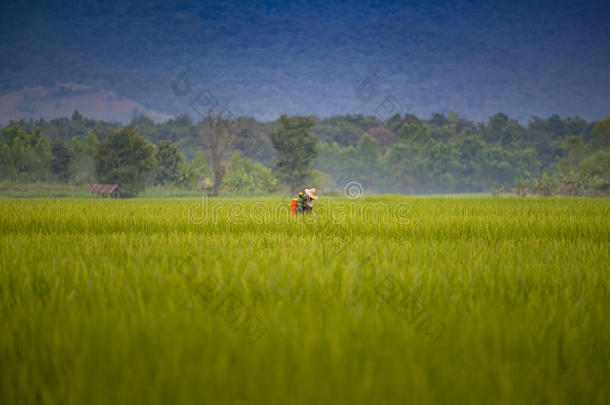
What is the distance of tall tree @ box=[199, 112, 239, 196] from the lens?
29.5 m

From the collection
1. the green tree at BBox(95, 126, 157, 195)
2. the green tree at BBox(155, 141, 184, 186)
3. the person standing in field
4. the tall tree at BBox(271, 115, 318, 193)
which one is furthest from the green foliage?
the person standing in field

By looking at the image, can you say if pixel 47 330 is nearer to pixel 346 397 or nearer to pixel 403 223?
pixel 346 397

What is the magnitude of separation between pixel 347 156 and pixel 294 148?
1009 inches

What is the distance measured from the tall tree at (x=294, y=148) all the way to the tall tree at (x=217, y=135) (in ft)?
20.7

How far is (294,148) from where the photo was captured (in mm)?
36750

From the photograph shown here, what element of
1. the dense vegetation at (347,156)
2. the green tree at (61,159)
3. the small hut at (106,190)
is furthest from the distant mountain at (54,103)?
the small hut at (106,190)

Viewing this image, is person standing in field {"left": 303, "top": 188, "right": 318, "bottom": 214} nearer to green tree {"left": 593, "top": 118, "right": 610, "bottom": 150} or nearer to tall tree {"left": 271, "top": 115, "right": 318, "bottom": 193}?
tall tree {"left": 271, "top": 115, "right": 318, "bottom": 193}

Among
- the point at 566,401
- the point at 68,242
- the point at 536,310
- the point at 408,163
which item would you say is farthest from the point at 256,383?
the point at 408,163

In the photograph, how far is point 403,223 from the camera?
5.99m

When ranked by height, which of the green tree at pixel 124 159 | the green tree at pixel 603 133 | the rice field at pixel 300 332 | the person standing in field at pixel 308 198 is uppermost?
the green tree at pixel 603 133

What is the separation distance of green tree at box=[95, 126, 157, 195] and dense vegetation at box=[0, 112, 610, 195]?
0.86 feet

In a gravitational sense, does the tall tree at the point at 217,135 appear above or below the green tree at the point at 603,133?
below

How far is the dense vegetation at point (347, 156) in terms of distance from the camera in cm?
3544

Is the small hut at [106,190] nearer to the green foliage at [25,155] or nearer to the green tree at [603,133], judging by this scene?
the green foliage at [25,155]
